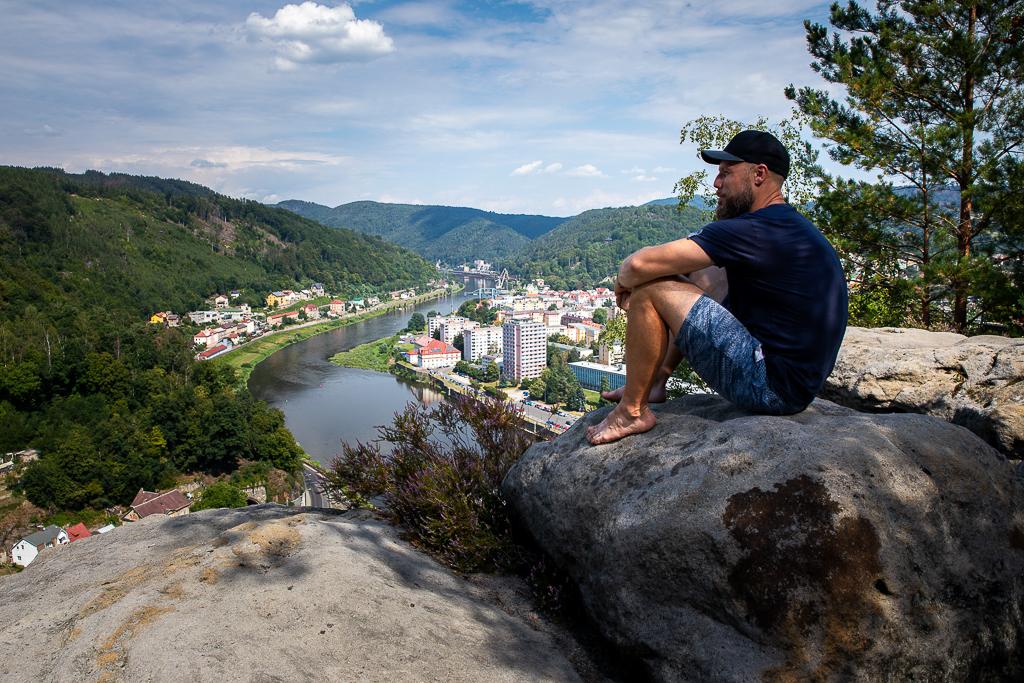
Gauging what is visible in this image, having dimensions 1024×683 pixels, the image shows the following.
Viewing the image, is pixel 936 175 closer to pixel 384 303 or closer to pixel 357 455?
pixel 357 455

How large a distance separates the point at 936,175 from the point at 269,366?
48.8 metres

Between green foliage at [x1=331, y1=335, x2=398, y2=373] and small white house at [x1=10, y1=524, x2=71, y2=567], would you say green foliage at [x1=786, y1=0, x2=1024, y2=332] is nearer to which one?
small white house at [x1=10, y1=524, x2=71, y2=567]

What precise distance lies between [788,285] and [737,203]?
0.43 m

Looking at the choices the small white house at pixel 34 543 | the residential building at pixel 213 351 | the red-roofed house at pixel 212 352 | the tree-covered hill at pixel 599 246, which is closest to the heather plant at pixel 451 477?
the small white house at pixel 34 543

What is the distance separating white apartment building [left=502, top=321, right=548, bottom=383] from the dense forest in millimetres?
20195

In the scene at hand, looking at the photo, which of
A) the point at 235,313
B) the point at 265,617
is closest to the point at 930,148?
the point at 265,617

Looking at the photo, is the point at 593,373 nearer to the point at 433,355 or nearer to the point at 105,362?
the point at 433,355

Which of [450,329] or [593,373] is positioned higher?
[450,329]

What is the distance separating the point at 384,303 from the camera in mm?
96562

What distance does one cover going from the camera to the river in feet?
99.8

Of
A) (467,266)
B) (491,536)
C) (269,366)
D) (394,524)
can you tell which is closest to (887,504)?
(491,536)

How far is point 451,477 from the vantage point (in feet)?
12.1

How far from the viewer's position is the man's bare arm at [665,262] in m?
2.71

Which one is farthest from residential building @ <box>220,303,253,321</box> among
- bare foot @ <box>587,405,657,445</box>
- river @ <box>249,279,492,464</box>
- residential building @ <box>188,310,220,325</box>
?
bare foot @ <box>587,405,657,445</box>
